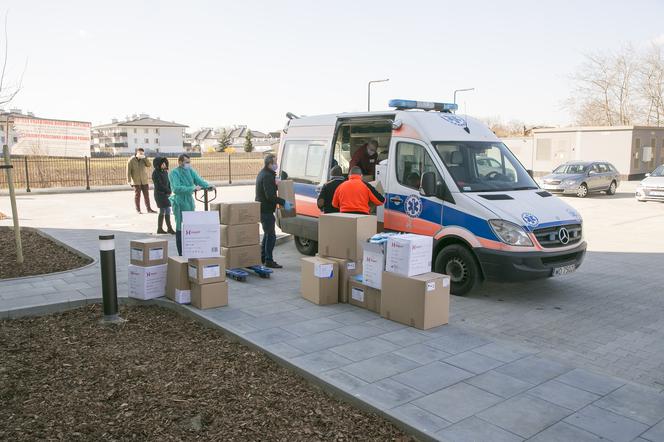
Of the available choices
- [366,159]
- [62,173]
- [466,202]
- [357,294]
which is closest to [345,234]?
[357,294]

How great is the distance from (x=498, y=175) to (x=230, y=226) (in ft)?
13.1

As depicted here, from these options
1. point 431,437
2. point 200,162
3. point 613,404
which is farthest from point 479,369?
point 200,162

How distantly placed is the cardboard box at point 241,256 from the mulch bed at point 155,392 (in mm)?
2344

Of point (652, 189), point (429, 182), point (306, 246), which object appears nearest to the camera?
point (429, 182)

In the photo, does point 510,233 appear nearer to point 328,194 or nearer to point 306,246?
point 328,194

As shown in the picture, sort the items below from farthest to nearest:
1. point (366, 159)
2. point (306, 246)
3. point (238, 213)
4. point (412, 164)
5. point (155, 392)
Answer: point (306, 246) → point (366, 159) → point (412, 164) → point (238, 213) → point (155, 392)

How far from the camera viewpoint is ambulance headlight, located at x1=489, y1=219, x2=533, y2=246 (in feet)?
22.4

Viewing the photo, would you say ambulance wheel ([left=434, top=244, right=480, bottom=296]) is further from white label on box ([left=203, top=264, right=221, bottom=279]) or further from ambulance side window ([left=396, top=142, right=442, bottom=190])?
white label on box ([left=203, top=264, right=221, bottom=279])

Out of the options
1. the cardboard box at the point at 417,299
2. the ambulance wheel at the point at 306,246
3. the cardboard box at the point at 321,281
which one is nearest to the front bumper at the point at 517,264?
the cardboard box at the point at 417,299

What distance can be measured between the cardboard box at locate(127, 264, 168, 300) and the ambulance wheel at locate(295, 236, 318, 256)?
3853mm

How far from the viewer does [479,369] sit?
4750 millimetres

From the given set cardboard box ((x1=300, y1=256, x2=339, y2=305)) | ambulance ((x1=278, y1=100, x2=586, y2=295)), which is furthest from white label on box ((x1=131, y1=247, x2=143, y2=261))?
ambulance ((x1=278, y1=100, x2=586, y2=295))

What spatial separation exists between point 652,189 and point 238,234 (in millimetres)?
17730

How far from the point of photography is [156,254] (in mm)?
6711
